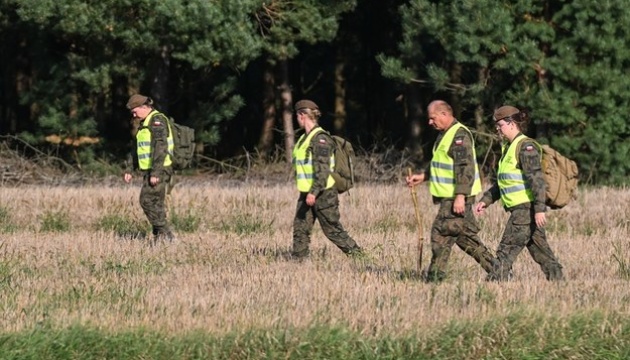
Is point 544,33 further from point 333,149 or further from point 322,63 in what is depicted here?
point 322,63

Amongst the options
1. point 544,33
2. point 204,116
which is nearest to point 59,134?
point 204,116

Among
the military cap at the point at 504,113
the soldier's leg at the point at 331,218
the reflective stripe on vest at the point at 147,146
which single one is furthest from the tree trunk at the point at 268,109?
the military cap at the point at 504,113

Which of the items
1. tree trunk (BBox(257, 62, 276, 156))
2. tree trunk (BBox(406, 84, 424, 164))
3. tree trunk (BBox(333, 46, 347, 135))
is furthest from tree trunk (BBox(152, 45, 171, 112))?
tree trunk (BBox(333, 46, 347, 135))

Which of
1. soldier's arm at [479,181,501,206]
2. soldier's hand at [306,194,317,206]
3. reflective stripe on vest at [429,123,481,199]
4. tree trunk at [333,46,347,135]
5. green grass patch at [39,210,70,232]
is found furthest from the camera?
tree trunk at [333,46,347,135]

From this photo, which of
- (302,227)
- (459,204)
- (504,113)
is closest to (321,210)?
(302,227)

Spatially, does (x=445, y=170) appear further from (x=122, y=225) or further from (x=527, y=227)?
(x=122, y=225)

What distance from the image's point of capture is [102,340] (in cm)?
997

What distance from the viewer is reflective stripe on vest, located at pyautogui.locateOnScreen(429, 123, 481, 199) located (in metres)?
12.1

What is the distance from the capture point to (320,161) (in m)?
13.7

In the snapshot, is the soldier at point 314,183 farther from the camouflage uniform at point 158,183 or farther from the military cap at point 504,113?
the military cap at point 504,113

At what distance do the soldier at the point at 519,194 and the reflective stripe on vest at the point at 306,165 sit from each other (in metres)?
1.98

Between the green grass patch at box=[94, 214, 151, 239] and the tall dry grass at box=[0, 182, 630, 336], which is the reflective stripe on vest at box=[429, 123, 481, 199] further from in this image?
the green grass patch at box=[94, 214, 151, 239]

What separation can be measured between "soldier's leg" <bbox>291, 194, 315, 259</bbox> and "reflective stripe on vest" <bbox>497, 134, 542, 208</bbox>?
2.58 meters

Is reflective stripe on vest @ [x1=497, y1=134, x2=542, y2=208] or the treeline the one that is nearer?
reflective stripe on vest @ [x1=497, y1=134, x2=542, y2=208]
